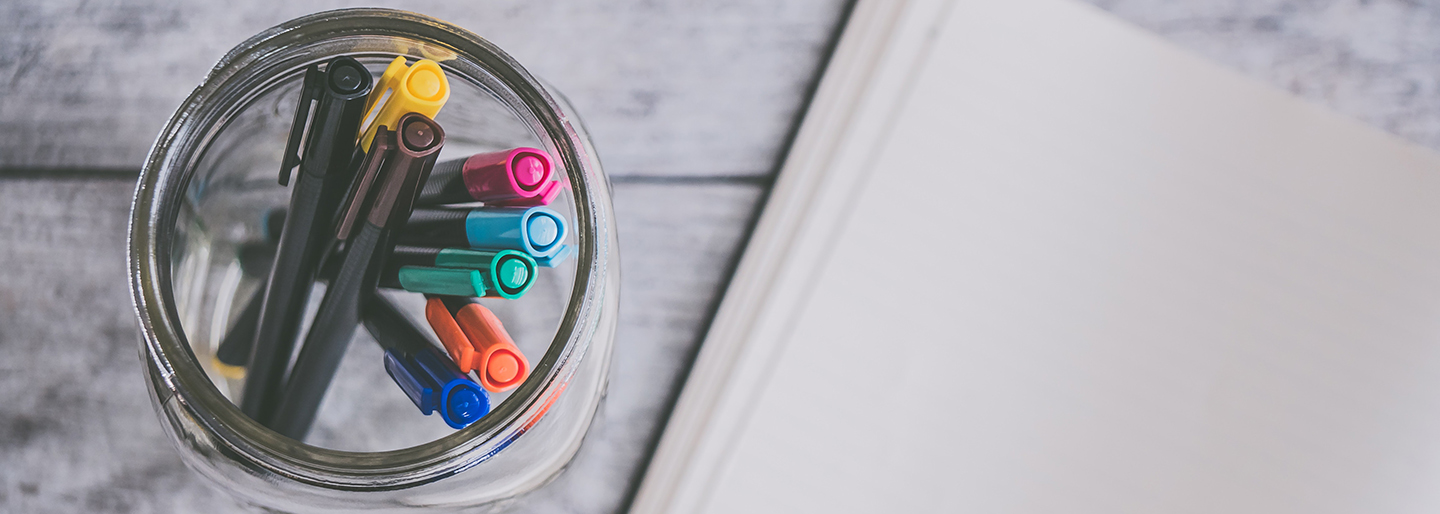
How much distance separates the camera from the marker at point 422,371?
227 mm

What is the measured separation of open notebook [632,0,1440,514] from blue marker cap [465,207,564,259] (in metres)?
0.13

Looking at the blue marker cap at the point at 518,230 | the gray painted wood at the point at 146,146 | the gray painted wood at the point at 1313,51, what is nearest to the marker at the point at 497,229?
the blue marker cap at the point at 518,230

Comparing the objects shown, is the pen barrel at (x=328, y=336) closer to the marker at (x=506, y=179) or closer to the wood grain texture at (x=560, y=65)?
the marker at (x=506, y=179)

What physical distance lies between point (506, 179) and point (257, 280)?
0.14 m

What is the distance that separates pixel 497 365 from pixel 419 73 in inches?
3.2

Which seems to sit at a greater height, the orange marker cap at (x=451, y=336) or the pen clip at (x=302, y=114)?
the pen clip at (x=302, y=114)

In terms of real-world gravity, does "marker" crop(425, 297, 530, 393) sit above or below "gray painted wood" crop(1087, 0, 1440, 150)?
below

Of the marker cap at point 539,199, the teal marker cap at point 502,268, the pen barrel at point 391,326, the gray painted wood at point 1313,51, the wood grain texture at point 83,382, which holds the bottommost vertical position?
the wood grain texture at point 83,382

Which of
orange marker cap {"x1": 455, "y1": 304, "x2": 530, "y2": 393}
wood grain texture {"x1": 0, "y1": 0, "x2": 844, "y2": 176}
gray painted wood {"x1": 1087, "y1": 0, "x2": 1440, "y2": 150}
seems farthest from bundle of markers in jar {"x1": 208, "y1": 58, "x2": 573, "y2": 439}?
gray painted wood {"x1": 1087, "y1": 0, "x2": 1440, "y2": 150}

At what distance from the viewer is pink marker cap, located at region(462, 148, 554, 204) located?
22 centimetres

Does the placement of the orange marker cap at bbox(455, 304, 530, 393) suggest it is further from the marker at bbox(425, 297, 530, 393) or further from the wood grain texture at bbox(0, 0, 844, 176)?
the wood grain texture at bbox(0, 0, 844, 176)

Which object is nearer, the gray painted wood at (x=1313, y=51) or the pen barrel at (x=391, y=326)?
the pen barrel at (x=391, y=326)

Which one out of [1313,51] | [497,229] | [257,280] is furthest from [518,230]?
[1313,51]

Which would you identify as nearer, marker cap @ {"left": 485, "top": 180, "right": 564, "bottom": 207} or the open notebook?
marker cap @ {"left": 485, "top": 180, "right": 564, "bottom": 207}
